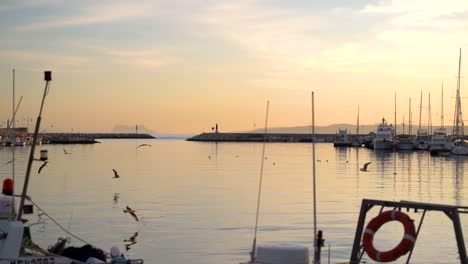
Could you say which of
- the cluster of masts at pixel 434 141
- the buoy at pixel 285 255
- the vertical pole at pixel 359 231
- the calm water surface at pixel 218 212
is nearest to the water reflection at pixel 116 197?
the calm water surface at pixel 218 212

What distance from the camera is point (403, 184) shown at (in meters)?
70.8

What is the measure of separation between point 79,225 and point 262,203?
652 inches

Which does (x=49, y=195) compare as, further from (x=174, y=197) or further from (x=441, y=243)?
(x=441, y=243)

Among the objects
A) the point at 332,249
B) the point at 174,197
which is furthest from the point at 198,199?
the point at 332,249

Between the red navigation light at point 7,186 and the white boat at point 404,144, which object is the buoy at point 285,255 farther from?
the white boat at point 404,144

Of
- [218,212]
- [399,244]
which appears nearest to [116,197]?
[218,212]

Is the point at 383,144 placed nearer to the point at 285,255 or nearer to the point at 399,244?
the point at 399,244

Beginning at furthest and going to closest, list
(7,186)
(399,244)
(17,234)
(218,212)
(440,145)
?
1. (440,145)
2. (218,212)
3. (399,244)
4. (7,186)
5. (17,234)

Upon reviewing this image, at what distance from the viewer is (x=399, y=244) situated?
16.3m

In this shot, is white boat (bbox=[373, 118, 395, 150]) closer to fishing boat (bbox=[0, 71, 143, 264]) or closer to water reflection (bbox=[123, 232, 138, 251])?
water reflection (bbox=[123, 232, 138, 251])

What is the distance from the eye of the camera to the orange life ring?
1606 centimetres

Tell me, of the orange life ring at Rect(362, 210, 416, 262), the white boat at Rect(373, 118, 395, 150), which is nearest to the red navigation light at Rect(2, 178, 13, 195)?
the orange life ring at Rect(362, 210, 416, 262)

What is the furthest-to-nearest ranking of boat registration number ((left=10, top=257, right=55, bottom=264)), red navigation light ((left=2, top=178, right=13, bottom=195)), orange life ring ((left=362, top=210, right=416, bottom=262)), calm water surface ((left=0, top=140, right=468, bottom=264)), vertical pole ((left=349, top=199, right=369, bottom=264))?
calm water surface ((left=0, top=140, right=468, bottom=264)) < vertical pole ((left=349, top=199, right=369, bottom=264)) < orange life ring ((left=362, top=210, right=416, bottom=262)) < red navigation light ((left=2, top=178, right=13, bottom=195)) < boat registration number ((left=10, top=257, right=55, bottom=264))

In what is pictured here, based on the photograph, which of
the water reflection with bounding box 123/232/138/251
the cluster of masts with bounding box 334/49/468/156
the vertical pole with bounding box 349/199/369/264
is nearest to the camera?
the vertical pole with bounding box 349/199/369/264
